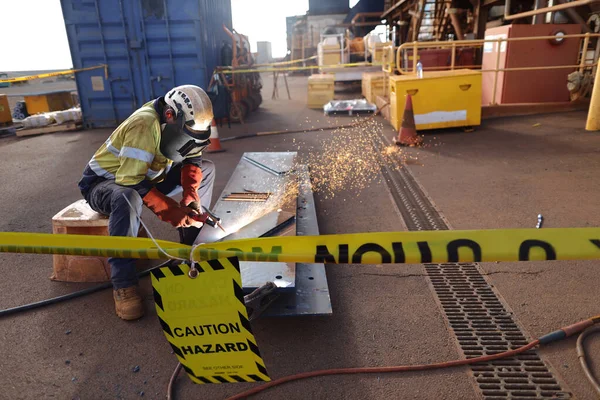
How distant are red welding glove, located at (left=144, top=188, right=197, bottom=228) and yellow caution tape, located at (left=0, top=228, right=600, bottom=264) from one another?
3.82ft

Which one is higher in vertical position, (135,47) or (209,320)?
(135,47)

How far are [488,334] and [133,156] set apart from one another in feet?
7.66

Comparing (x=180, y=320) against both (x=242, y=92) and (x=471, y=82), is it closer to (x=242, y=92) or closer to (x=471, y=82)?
(x=471, y=82)

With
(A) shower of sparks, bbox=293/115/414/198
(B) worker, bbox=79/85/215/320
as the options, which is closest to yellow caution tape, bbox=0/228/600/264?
(B) worker, bbox=79/85/215/320

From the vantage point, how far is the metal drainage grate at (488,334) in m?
2.02

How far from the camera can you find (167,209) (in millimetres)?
2828

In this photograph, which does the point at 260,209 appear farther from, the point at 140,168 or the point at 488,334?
the point at 488,334

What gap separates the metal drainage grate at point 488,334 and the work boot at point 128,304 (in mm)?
1904

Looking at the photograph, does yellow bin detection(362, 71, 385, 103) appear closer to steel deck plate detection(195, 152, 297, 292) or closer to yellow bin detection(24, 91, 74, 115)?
steel deck plate detection(195, 152, 297, 292)

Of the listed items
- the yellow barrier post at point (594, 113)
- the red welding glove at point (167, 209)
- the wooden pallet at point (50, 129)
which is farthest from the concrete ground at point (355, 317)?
the wooden pallet at point (50, 129)

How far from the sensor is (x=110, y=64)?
941cm

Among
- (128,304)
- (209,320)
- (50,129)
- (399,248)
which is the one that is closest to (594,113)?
(399,248)

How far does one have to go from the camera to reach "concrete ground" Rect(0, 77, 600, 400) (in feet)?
6.99

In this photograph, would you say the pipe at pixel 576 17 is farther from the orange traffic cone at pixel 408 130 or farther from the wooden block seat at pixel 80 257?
the wooden block seat at pixel 80 257
